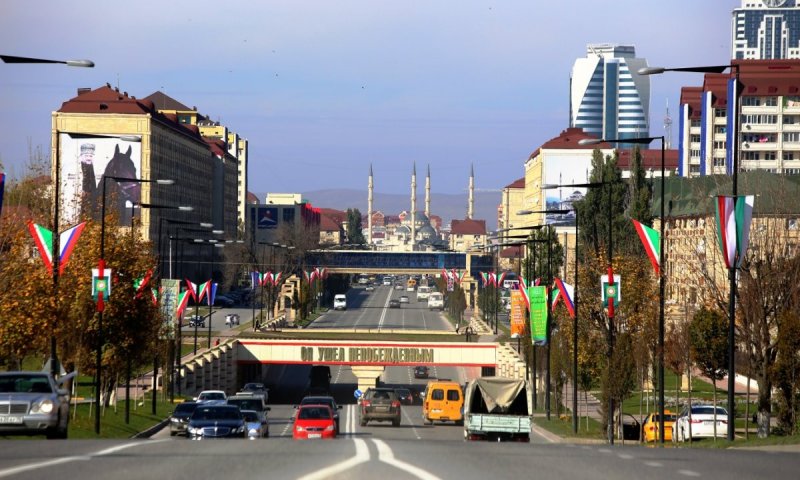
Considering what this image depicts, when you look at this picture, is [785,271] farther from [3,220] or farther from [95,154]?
[95,154]

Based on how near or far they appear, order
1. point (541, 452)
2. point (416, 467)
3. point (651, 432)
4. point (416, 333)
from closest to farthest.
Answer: point (416, 467) → point (541, 452) → point (651, 432) → point (416, 333)

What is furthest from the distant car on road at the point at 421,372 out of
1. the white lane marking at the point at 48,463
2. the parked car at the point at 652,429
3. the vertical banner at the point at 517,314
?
the white lane marking at the point at 48,463

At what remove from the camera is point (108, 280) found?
4197cm

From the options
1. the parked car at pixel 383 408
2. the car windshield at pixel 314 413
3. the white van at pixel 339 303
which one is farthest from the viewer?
the white van at pixel 339 303

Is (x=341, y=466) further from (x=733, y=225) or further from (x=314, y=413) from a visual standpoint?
(x=314, y=413)

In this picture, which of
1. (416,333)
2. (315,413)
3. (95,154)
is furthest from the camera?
(95,154)

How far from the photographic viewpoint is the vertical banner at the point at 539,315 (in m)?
57.1

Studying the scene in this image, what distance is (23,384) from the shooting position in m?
26.9

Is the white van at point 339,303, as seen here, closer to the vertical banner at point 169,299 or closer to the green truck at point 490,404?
the vertical banner at point 169,299

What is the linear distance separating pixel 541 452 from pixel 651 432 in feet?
102

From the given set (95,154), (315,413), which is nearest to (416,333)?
(95,154)

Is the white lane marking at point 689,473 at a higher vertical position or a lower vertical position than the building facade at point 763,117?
lower

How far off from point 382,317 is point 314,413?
10289 cm

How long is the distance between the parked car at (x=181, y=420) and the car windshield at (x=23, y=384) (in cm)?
1225
